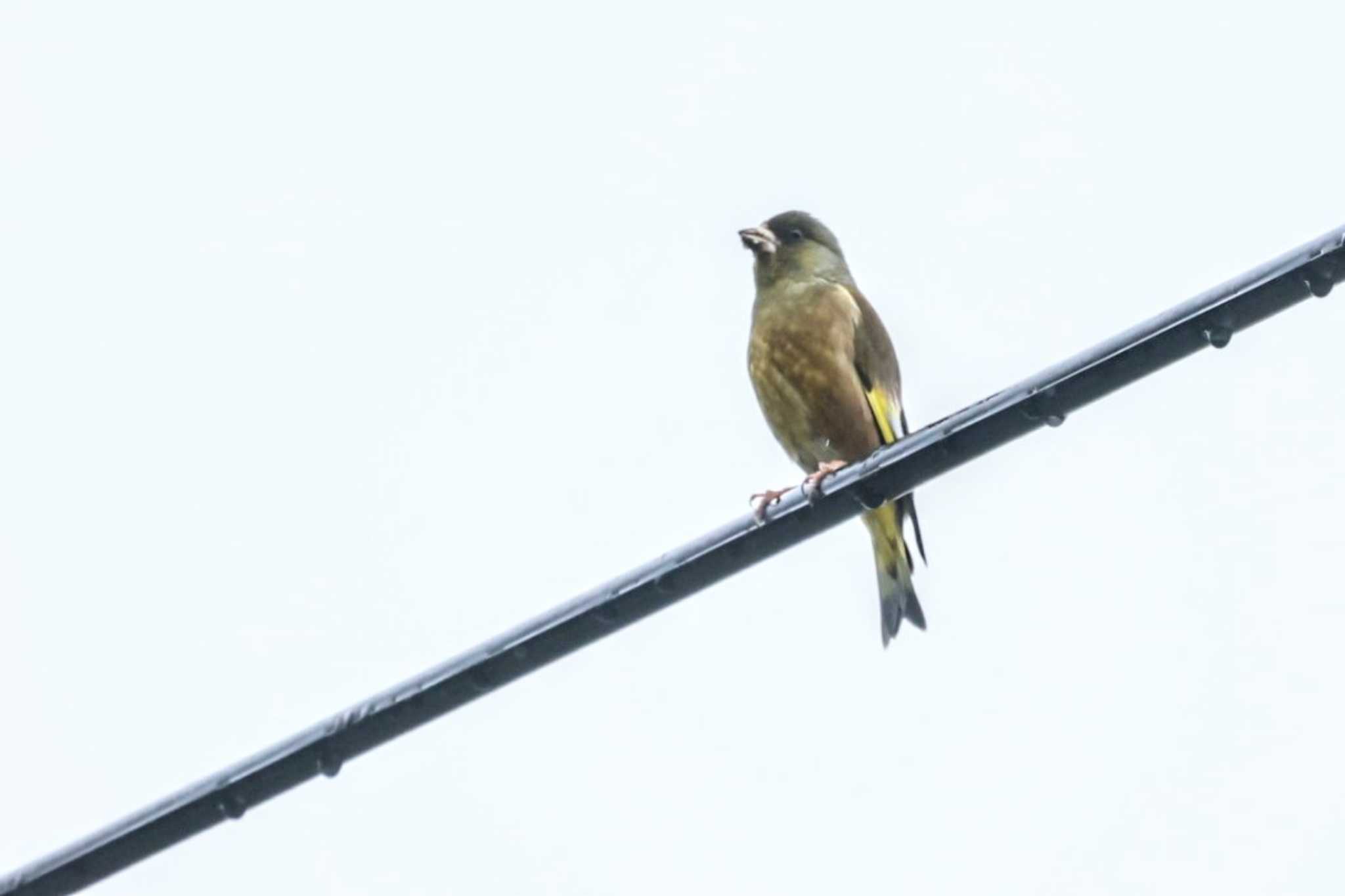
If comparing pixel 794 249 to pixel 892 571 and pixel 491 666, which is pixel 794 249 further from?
pixel 491 666

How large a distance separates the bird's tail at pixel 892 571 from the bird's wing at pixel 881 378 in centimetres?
8

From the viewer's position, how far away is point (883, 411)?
7555 millimetres

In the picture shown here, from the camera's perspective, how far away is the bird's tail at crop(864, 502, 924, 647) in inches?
295

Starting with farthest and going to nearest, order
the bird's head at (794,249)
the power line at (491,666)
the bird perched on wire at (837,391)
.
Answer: the bird's head at (794,249)
the bird perched on wire at (837,391)
the power line at (491,666)

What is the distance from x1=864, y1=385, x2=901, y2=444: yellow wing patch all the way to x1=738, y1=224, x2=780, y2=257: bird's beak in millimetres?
942

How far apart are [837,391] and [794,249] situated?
1.03 metres

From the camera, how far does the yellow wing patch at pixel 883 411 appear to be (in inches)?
295

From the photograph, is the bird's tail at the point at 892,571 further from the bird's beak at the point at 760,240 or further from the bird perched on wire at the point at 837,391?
the bird's beak at the point at 760,240

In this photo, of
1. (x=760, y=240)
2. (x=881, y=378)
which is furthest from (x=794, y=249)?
(x=881, y=378)

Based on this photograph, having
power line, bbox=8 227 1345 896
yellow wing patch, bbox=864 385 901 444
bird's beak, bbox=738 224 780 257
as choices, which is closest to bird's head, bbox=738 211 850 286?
bird's beak, bbox=738 224 780 257

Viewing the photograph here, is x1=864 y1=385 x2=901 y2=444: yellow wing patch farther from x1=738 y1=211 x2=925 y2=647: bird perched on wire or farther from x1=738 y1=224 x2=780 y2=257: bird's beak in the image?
x1=738 y1=224 x2=780 y2=257: bird's beak

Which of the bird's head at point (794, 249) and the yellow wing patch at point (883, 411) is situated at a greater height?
the bird's head at point (794, 249)

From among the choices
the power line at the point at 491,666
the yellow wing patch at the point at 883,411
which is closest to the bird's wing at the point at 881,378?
the yellow wing patch at the point at 883,411

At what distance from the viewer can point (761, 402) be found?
772 centimetres
